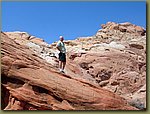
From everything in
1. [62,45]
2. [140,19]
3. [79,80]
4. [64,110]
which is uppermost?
[140,19]

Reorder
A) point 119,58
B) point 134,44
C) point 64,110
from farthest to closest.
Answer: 1. point 134,44
2. point 119,58
3. point 64,110

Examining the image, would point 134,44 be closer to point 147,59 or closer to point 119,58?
point 119,58

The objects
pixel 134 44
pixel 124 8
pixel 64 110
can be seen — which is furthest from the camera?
pixel 134 44

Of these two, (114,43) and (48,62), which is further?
(114,43)

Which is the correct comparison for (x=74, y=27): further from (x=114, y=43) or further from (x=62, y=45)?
(x=114, y=43)

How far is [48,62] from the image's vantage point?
6.58 metres

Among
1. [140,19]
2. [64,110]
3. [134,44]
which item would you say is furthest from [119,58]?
[64,110]

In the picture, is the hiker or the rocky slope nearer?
the rocky slope

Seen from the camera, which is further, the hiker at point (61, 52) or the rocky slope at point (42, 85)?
the hiker at point (61, 52)

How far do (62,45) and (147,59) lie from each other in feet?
4.59

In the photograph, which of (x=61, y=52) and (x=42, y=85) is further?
(x=61, y=52)

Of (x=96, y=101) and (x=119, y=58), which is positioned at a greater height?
(x=119, y=58)

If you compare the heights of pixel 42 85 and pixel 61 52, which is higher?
pixel 61 52

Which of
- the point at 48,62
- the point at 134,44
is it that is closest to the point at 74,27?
the point at 48,62
